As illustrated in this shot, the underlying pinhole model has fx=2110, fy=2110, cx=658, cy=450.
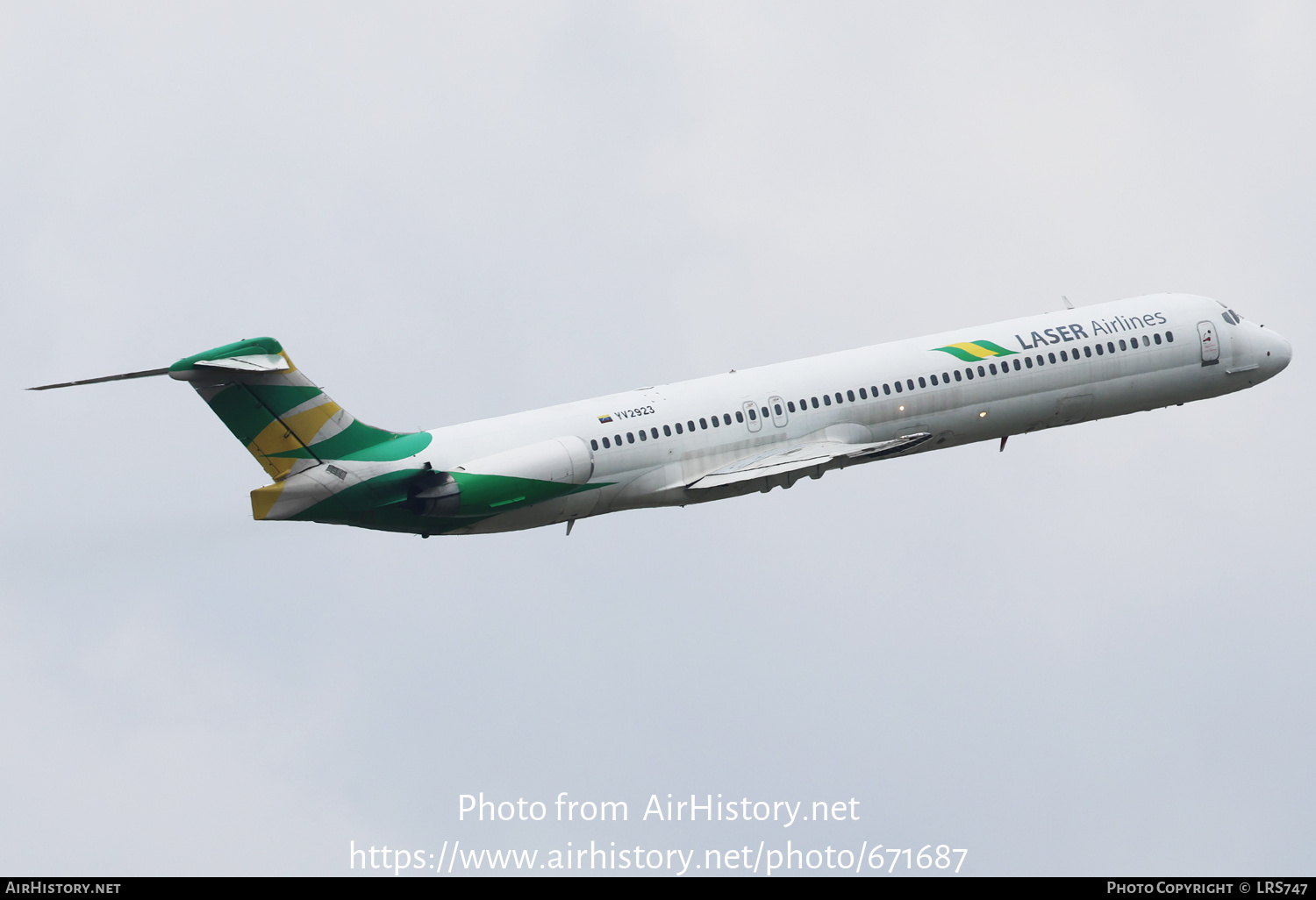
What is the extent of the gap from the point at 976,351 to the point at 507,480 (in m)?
15.7

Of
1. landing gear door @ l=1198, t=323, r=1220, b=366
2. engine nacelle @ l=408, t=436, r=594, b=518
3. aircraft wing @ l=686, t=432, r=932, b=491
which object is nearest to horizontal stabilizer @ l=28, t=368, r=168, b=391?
engine nacelle @ l=408, t=436, r=594, b=518

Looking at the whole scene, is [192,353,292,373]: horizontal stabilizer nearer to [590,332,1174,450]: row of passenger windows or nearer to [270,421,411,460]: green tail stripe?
[270,421,411,460]: green tail stripe

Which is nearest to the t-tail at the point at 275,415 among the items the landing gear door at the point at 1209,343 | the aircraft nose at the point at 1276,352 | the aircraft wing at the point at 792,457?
the aircraft wing at the point at 792,457

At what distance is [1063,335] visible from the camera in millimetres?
66188

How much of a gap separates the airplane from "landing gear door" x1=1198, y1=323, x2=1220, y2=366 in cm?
6

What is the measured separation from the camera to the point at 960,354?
6456 centimetres

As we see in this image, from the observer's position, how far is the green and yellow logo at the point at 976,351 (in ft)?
212

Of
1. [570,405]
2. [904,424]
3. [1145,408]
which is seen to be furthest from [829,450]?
[1145,408]

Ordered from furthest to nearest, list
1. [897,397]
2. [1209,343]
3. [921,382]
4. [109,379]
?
[1209,343] → [921,382] → [897,397] → [109,379]

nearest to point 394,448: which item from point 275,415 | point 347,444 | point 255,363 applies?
point 347,444

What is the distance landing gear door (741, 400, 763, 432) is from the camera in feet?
203

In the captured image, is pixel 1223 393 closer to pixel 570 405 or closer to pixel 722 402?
pixel 722 402

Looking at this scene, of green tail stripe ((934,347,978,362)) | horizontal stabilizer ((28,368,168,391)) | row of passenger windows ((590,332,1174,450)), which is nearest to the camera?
horizontal stabilizer ((28,368,168,391))

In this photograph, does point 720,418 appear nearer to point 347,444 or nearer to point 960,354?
point 960,354
